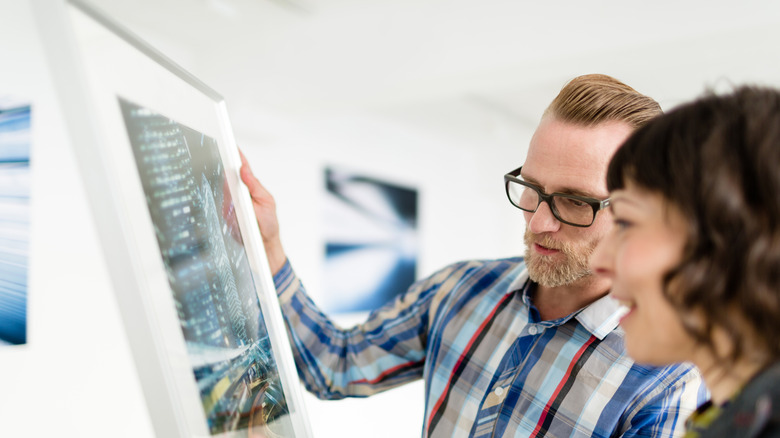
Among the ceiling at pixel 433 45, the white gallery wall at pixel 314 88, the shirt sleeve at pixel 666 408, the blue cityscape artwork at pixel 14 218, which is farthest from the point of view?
the ceiling at pixel 433 45

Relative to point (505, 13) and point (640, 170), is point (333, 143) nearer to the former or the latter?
point (505, 13)

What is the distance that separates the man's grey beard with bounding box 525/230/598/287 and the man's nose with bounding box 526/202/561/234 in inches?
0.9

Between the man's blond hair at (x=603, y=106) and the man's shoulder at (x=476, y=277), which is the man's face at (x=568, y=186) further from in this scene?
the man's shoulder at (x=476, y=277)

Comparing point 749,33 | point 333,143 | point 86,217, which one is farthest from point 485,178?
point 86,217

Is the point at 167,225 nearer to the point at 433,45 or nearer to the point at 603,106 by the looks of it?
the point at 603,106

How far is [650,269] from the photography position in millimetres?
494

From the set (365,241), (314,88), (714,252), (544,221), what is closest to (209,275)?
(714,252)

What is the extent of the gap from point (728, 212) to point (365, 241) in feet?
14.1

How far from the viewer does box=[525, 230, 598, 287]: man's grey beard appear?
976mm

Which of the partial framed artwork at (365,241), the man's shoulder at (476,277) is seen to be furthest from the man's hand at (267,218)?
the partial framed artwork at (365,241)

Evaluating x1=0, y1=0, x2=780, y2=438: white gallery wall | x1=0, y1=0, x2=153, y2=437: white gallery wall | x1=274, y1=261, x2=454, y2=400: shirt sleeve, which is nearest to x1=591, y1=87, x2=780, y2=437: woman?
x1=274, y1=261, x2=454, y2=400: shirt sleeve

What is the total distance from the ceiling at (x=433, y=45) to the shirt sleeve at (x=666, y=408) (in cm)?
174

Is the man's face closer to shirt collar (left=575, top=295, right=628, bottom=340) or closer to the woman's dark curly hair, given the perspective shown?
shirt collar (left=575, top=295, right=628, bottom=340)

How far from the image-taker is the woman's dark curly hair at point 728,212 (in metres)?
0.45
